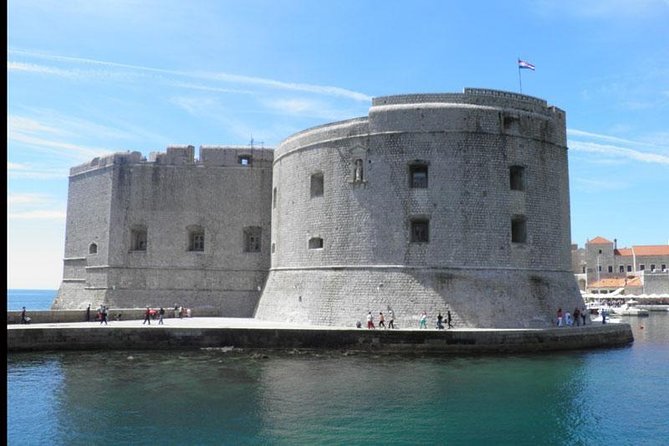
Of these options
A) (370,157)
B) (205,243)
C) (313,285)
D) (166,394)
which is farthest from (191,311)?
(166,394)

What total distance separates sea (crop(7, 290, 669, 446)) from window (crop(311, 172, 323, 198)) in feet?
23.2

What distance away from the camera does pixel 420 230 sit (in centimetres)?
2089

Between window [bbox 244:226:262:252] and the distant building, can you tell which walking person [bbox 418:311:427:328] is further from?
the distant building

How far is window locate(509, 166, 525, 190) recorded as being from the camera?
21206mm

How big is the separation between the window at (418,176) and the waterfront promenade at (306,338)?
5.18 metres

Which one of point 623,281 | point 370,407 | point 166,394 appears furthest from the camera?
point 623,281

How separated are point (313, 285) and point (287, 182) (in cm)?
485

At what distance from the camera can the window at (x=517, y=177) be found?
69.6 feet

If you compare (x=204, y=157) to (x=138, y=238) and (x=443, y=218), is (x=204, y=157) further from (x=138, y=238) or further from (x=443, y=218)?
(x=443, y=218)

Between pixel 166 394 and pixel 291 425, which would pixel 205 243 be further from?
pixel 291 425

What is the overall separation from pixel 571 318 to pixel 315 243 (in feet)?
32.1

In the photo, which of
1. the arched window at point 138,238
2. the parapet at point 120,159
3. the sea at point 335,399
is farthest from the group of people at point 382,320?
the parapet at point 120,159

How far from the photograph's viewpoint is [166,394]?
515 inches

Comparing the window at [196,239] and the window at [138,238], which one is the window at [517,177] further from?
the window at [138,238]
